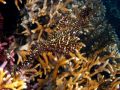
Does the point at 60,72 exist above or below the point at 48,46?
below

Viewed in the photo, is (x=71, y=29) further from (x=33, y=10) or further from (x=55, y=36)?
(x=33, y=10)

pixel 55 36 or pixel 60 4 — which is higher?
pixel 60 4

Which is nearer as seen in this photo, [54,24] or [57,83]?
[57,83]

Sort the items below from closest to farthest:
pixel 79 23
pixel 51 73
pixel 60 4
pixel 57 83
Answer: pixel 57 83 → pixel 51 73 → pixel 60 4 → pixel 79 23

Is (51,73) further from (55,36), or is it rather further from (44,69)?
(55,36)

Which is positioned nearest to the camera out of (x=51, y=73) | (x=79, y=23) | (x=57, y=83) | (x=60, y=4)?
(x=57, y=83)

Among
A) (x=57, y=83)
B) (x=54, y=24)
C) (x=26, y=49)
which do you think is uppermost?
(x=54, y=24)

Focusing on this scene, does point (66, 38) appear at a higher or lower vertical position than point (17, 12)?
lower

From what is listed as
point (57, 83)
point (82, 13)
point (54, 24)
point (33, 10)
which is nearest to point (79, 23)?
point (82, 13)

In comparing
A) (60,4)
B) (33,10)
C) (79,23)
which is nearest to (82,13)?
(79,23)
